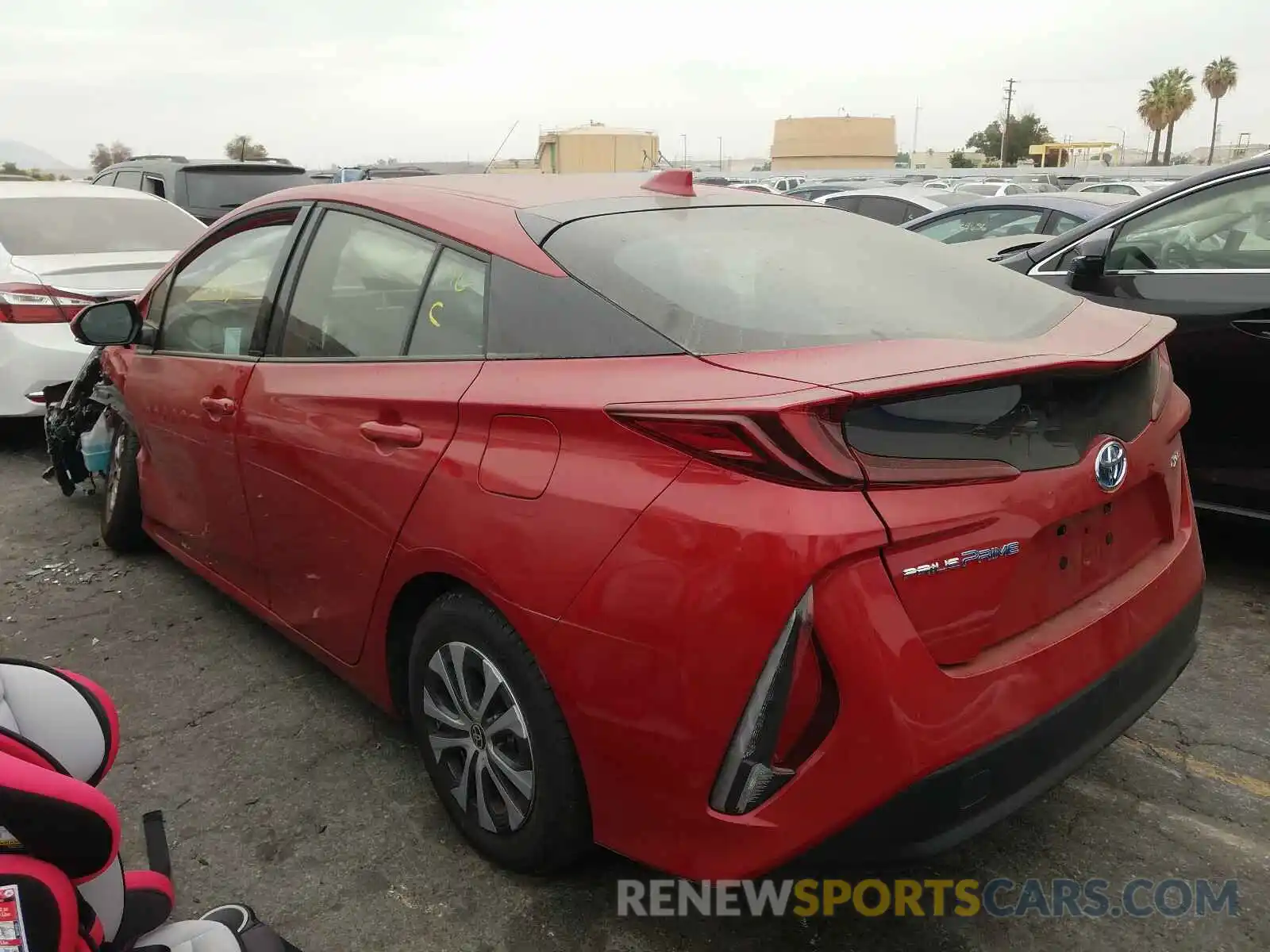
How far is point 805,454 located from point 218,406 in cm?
214

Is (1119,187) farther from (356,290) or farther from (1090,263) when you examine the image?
(356,290)

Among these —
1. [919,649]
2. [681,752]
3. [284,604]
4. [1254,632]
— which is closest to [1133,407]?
[919,649]

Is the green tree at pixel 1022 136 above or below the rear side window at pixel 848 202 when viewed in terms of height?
above

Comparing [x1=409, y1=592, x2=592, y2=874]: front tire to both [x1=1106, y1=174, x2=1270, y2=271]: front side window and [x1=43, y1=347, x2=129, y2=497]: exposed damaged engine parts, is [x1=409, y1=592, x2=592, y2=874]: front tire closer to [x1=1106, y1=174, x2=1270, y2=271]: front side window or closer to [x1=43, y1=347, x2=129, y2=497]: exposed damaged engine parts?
[x1=43, y1=347, x2=129, y2=497]: exposed damaged engine parts

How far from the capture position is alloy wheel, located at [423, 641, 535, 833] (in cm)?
214

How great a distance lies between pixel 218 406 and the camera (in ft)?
10.2

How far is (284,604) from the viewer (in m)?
3.00

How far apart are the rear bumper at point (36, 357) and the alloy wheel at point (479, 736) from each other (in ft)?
14.0

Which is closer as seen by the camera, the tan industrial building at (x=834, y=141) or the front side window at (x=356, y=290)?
the front side window at (x=356, y=290)

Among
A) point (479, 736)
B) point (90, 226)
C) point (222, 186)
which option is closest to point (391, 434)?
point (479, 736)

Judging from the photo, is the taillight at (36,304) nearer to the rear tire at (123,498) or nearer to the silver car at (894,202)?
the rear tire at (123,498)

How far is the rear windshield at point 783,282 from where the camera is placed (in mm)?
2027

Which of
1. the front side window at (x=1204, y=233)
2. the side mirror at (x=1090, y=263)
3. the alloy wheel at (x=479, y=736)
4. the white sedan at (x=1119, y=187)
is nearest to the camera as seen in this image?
the alloy wheel at (x=479, y=736)

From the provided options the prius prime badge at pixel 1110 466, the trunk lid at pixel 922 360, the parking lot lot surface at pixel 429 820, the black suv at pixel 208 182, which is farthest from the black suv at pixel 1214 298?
the black suv at pixel 208 182
